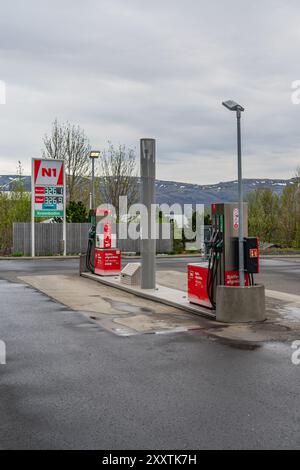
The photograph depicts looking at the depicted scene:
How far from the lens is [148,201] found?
51.5 feet

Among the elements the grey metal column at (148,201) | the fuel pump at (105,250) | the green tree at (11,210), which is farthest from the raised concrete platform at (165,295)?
the green tree at (11,210)

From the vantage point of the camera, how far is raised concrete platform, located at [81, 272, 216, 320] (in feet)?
38.7

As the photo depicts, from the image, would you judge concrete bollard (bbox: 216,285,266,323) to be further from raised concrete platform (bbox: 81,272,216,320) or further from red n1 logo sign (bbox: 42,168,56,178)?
red n1 logo sign (bbox: 42,168,56,178)

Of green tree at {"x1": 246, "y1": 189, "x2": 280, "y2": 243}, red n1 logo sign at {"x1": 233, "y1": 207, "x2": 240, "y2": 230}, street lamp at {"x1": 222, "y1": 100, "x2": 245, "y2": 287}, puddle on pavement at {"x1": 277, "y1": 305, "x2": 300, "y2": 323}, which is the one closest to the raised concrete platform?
street lamp at {"x1": 222, "y1": 100, "x2": 245, "y2": 287}

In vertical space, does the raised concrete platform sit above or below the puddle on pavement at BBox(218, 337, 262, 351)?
above

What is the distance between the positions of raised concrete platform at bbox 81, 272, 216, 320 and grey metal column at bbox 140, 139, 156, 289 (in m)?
0.41

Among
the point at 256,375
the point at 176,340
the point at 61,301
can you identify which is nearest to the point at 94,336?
the point at 176,340

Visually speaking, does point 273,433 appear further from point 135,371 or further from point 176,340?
point 176,340

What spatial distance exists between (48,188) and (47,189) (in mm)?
89

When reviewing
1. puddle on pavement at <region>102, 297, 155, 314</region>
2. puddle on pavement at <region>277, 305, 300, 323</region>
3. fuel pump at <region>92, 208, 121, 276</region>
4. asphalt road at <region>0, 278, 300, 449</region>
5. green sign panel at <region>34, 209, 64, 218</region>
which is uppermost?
green sign panel at <region>34, 209, 64, 218</region>

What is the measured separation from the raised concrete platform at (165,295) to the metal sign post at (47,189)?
1644 cm

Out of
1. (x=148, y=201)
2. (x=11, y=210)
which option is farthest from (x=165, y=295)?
(x=11, y=210)

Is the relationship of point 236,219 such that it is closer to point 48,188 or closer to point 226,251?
point 226,251
